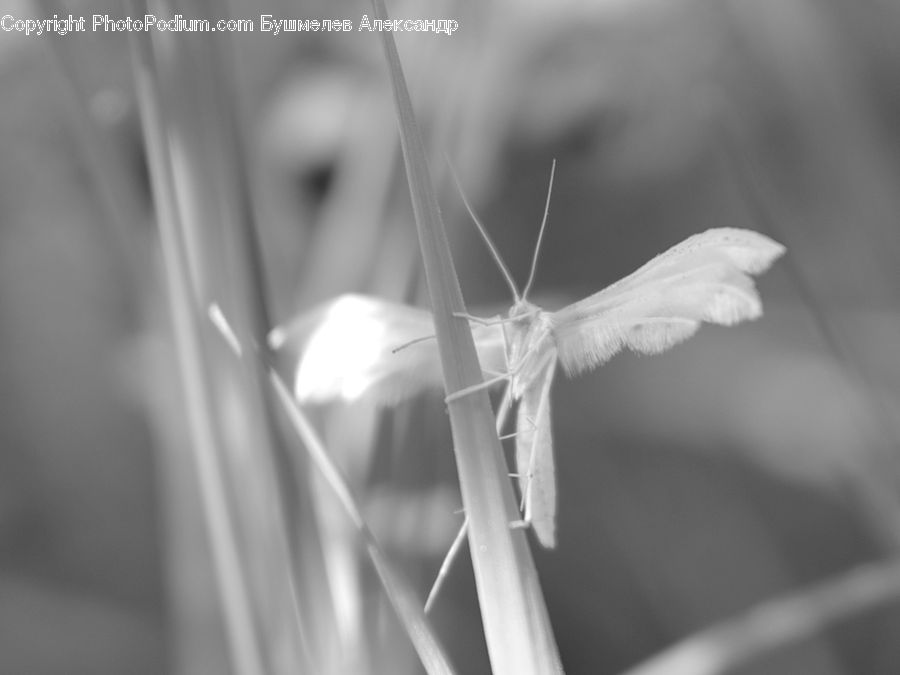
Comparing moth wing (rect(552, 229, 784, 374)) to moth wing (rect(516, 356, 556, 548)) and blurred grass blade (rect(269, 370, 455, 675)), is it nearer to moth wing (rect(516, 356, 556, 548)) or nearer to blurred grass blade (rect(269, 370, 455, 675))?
moth wing (rect(516, 356, 556, 548))

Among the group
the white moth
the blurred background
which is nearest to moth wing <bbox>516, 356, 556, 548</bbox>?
the white moth

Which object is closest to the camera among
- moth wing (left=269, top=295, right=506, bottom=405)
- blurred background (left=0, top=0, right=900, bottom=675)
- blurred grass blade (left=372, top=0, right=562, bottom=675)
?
blurred grass blade (left=372, top=0, right=562, bottom=675)

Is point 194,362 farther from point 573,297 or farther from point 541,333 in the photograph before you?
point 573,297

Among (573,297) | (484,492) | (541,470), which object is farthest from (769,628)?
(573,297)

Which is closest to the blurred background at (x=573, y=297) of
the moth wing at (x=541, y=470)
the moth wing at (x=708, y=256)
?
the moth wing at (x=541, y=470)

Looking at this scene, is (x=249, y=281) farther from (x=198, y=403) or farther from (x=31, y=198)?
(x=31, y=198)

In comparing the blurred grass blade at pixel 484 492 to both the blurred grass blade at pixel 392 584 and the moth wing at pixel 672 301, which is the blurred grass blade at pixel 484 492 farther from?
the moth wing at pixel 672 301
